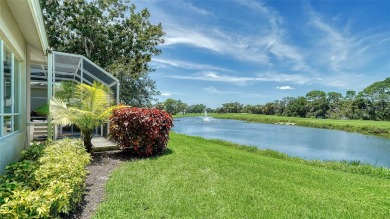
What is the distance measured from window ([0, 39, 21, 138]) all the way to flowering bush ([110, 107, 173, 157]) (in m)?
2.64

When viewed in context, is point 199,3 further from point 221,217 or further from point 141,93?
point 221,217

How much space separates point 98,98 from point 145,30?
11.2 meters

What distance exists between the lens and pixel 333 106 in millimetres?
60781

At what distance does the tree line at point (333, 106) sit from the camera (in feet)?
158

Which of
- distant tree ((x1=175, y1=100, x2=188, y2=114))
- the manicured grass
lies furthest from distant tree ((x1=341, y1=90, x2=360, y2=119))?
the manicured grass

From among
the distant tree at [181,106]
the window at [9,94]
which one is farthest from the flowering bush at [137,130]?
the distant tree at [181,106]

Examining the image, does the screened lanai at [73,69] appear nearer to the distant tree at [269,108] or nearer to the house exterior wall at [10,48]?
the house exterior wall at [10,48]

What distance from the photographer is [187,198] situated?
3.93m

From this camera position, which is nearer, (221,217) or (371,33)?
(221,217)

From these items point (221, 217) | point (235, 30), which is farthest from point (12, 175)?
point (235, 30)

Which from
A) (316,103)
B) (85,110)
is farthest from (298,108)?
(85,110)

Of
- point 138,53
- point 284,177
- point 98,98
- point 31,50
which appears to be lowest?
point 284,177

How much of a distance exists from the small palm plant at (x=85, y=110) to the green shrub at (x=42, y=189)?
2254mm

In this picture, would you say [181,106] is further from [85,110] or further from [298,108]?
[85,110]
